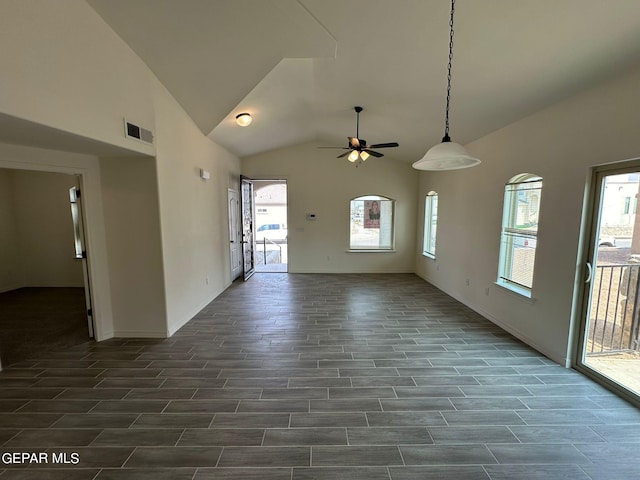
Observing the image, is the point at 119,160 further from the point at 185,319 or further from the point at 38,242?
the point at 38,242

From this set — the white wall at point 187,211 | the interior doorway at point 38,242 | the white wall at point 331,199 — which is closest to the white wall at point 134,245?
the white wall at point 187,211

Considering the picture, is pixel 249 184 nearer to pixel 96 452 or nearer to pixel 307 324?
pixel 307 324

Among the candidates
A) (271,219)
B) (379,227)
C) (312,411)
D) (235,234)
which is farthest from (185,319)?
(271,219)

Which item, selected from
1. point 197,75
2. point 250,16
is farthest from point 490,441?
point 197,75

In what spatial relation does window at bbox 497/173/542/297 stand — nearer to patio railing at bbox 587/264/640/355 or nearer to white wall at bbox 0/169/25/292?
patio railing at bbox 587/264/640/355

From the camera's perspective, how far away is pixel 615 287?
289cm

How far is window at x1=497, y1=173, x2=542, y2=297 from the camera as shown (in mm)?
3584

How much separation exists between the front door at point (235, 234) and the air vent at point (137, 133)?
9.62 feet

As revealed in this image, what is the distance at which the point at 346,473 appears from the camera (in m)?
1.83

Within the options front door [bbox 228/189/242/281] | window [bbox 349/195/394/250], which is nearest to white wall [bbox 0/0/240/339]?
front door [bbox 228/189/242/281]

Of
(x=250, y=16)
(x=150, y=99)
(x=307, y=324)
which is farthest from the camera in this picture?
(x=307, y=324)

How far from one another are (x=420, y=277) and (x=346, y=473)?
19.1ft

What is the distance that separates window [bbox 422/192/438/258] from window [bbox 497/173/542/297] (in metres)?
2.40

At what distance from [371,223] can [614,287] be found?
5132 mm
